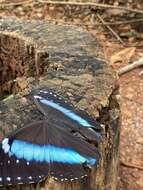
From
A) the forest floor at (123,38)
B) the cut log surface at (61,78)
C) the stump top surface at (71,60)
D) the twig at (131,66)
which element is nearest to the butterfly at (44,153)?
the cut log surface at (61,78)

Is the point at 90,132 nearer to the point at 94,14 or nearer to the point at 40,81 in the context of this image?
the point at 40,81

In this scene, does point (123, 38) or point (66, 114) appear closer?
point (66, 114)

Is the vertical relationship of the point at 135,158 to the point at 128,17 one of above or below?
below

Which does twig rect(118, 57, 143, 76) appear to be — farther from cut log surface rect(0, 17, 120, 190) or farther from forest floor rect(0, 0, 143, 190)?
cut log surface rect(0, 17, 120, 190)

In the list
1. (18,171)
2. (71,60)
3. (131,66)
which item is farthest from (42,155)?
(131,66)

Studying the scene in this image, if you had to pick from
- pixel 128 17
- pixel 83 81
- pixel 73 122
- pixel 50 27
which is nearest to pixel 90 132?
pixel 73 122

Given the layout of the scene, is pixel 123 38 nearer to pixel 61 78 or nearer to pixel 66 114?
pixel 61 78
